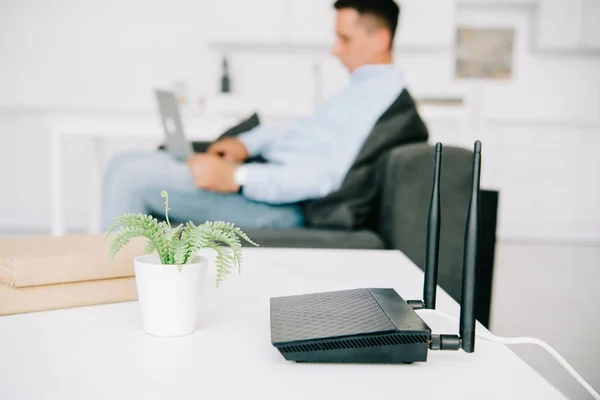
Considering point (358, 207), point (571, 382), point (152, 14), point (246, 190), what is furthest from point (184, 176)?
point (152, 14)

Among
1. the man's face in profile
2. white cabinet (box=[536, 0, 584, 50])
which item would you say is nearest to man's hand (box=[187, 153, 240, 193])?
the man's face in profile

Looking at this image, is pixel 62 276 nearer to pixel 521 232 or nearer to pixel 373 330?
pixel 373 330

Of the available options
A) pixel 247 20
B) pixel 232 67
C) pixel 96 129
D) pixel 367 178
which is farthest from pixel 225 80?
pixel 367 178

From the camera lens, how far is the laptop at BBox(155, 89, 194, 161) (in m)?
1.78

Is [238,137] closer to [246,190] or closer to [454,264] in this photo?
[246,190]

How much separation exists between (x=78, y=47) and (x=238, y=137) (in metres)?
2.65

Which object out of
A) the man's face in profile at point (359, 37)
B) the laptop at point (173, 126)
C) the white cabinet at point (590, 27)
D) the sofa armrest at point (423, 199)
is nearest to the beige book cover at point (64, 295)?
the sofa armrest at point (423, 199)

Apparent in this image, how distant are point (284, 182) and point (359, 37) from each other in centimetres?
68

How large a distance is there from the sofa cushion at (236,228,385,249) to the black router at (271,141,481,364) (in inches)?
27.9

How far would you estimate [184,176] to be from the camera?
155 centimetres

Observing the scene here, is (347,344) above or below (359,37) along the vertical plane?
below

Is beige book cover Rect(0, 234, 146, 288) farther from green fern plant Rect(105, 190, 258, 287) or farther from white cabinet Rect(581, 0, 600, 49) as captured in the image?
white cabinet Rect(581, 0, 600, 49)

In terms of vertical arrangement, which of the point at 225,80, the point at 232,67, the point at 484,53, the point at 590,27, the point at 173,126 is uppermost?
the point at 590,27

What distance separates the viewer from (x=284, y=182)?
147 cm
